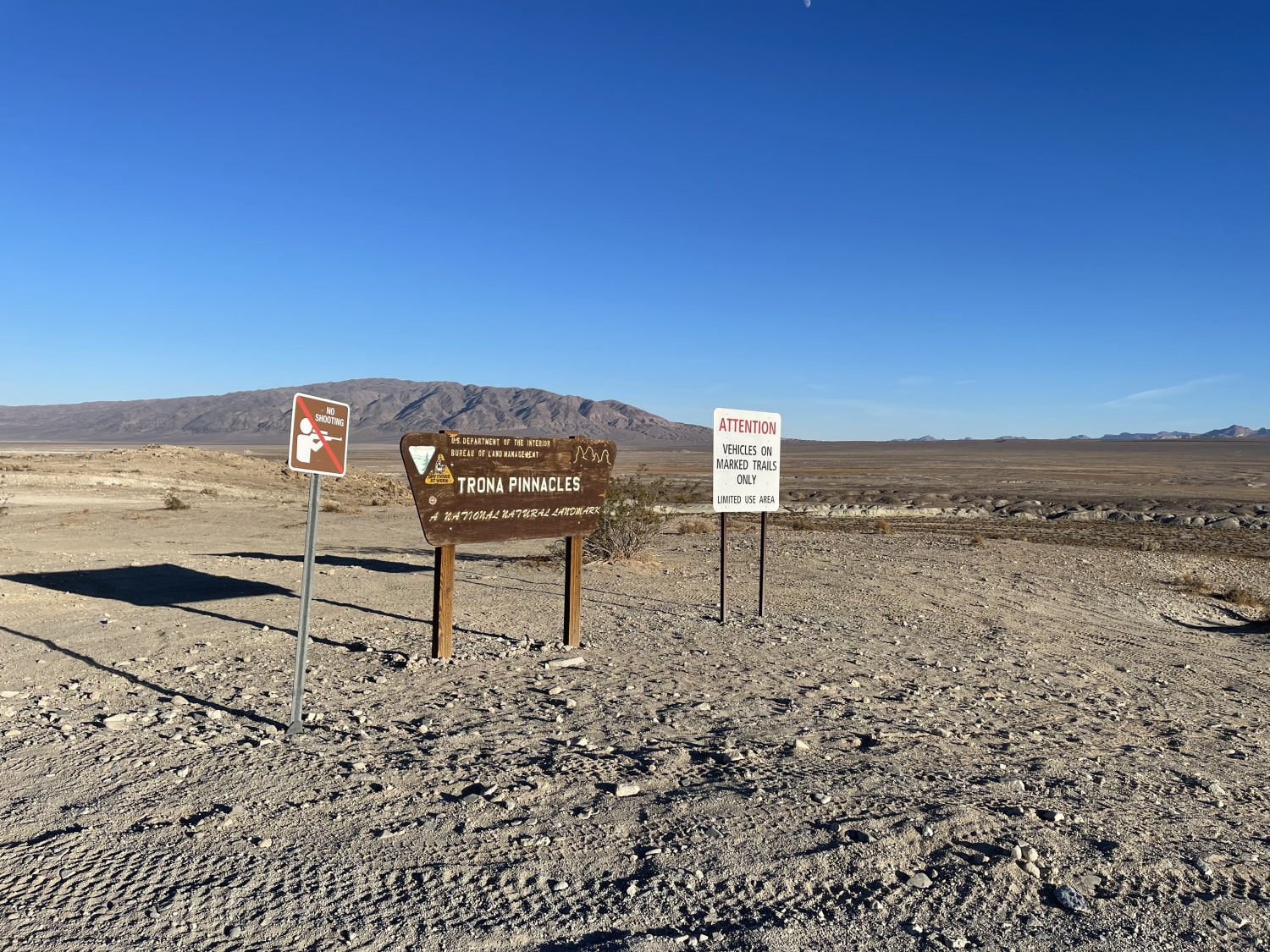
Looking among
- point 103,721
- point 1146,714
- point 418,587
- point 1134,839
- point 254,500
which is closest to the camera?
point 1134,839

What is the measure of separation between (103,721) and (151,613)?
4453mm

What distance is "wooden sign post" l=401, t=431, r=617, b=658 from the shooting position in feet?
26.8

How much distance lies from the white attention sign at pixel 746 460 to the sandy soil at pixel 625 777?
1.34 metres

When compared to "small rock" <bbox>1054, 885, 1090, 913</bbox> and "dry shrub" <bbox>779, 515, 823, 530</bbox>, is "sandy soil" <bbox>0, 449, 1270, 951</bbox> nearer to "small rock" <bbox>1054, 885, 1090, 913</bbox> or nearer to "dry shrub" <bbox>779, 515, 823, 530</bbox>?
"small rock" <bbox>1054, 885, 1090, 913</bbox>

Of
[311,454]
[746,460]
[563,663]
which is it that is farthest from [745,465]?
[311,454]

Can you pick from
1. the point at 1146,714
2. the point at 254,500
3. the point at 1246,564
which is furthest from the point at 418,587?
the point at 254,500

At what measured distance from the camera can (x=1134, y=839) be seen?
450 cm

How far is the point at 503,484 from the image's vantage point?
8.79 m

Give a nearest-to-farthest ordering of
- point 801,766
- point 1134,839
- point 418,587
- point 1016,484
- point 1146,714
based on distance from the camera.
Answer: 1. point 1134,839
2. point 801,766
3. point 1146,714
4. point 418,587
5. point 1016,484

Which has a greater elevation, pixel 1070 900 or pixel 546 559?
pixel 546 559

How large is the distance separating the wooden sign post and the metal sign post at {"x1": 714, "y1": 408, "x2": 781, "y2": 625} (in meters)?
1.52

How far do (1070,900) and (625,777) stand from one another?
2310 mm

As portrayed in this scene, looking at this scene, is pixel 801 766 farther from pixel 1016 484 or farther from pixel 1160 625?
pixel 1016 484

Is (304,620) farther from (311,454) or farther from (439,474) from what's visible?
(439,474)
